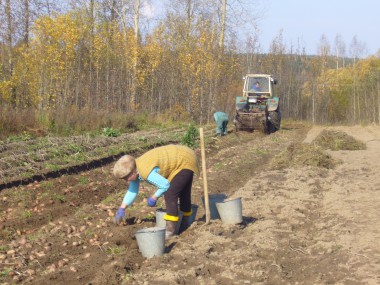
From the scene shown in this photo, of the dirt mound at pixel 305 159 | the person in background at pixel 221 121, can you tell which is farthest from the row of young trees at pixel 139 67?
the dirt mound at pixel 305 159

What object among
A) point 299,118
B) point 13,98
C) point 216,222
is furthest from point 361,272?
point 299,118

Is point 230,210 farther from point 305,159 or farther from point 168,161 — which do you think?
point 305,159

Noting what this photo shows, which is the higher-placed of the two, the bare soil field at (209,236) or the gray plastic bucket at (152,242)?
the gray plastic bucket at (152,242)

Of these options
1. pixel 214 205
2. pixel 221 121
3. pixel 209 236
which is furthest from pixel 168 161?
pixel 221 121

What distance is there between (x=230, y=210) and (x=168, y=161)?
1.07 metres

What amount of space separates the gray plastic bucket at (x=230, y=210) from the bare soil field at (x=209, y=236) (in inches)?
4.2

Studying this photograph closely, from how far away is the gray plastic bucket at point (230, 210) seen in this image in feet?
20.3

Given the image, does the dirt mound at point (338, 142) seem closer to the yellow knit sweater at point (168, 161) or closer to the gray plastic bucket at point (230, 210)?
the gray plastic bucket at point (230, 210)

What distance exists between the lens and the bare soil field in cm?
479

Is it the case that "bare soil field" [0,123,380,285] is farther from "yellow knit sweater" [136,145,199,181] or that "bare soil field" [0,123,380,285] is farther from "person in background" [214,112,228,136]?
"person in background" [214,112,228,136]

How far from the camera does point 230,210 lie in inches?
244

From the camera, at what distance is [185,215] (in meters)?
6.23

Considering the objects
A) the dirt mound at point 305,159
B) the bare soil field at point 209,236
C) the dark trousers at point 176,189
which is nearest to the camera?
the bare soil field at point 209,236

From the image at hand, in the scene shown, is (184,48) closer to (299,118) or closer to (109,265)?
(299,118)
